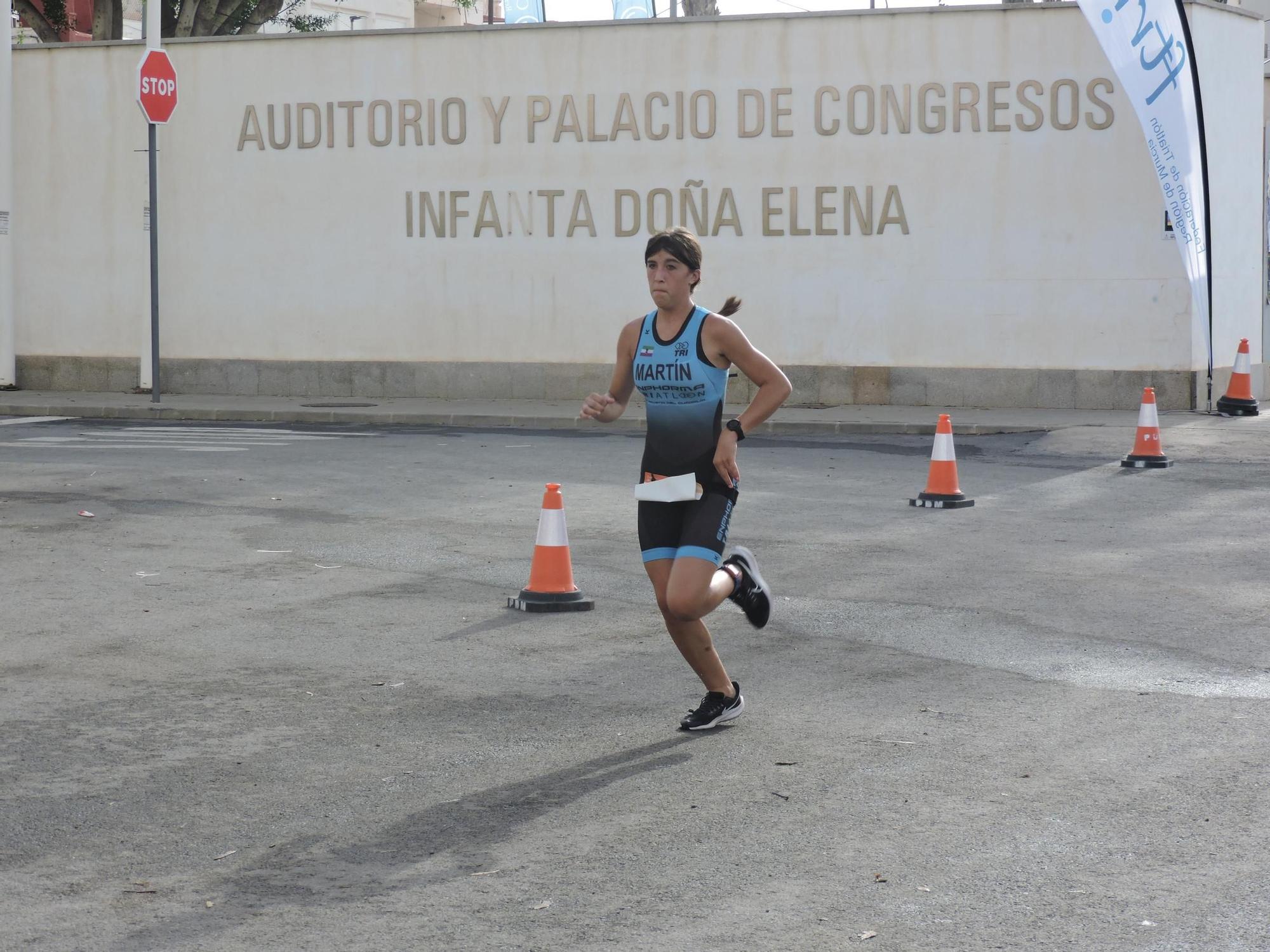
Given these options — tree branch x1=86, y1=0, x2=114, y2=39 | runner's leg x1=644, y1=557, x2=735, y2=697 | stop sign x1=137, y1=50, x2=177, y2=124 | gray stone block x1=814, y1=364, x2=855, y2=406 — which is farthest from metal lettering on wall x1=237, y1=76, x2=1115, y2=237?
runner's leg x1=644, y1=557, x2=735, y2=697

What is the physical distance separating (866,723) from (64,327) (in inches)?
810

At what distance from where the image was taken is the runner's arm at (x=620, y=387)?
21.5 ft

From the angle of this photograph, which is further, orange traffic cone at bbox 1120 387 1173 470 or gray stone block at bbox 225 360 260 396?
gray stone block at bbox 225 360 260 396

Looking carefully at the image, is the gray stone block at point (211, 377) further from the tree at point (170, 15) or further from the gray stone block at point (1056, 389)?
the gray stone block at point (1056, 389)

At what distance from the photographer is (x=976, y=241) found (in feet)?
70.3

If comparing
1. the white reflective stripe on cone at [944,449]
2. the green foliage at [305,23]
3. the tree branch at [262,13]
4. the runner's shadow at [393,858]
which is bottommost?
the runner's shadow at [393,858]

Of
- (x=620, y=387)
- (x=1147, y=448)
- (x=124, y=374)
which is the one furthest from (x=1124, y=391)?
(x=620, y=387)

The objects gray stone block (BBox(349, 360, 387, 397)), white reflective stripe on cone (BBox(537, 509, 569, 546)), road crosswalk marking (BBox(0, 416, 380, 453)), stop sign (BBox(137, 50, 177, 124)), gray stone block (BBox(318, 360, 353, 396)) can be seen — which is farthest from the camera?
gray stone block (BBox(318, 360, 353, 396))

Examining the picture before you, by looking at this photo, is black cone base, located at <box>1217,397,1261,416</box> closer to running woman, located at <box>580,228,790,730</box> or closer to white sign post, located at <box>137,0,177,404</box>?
white sign post, located at <box>137,0,177,404</box>

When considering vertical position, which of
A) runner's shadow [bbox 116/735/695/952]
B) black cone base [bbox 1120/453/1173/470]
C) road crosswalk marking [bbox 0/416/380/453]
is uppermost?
road crosswalk marking [bbox 0/416/380/453]

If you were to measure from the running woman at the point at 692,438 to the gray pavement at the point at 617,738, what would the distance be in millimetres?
335

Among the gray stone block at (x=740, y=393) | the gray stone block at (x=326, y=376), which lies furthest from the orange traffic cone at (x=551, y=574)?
the gray stone block at (x=326, y=376)

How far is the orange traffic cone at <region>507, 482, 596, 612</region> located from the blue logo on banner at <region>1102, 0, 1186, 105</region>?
11796mm

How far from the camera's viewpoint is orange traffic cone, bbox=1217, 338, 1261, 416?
1995 centimetres
